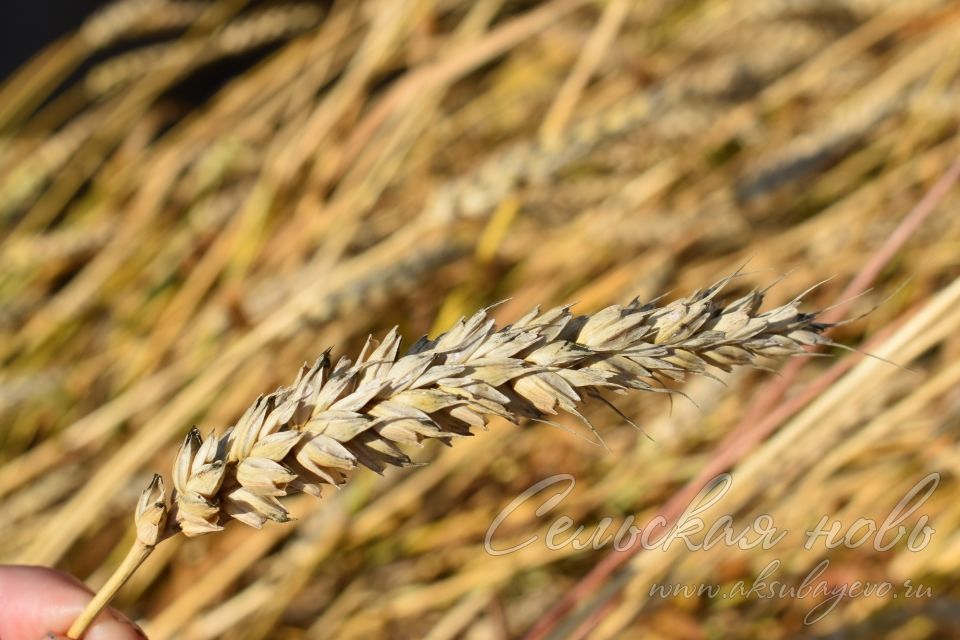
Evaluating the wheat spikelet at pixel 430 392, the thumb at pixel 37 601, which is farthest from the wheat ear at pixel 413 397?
the thumb at pixel 37 601

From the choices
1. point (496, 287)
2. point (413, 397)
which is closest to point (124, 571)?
point (413, 397)

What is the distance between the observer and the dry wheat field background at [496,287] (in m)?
0.77

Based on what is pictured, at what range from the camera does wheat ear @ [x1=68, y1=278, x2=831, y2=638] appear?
302 millimetres

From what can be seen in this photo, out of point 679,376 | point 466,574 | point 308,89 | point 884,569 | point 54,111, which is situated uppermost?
point 54,111

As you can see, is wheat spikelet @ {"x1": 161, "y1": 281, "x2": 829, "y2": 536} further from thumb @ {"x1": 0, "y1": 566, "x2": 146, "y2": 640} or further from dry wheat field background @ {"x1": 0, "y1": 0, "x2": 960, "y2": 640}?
dry wheat field background @ {"x1": 0, "y1": 0, "x2": 960, "y2": 640}

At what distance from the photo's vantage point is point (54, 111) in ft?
3.89

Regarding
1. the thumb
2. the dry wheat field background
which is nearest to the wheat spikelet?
the thumb

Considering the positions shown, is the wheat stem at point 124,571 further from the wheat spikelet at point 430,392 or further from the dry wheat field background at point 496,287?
the dry wheat field background at point 496,287

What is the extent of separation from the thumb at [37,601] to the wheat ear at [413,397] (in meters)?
0.14

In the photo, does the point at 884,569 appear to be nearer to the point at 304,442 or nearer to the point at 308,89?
the point at 304,442

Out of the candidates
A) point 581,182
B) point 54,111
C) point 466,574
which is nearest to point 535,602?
point 466,574

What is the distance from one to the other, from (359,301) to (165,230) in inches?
14.4

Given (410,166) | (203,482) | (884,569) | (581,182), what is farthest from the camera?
(410,166)

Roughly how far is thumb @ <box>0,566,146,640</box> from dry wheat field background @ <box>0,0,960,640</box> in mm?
250
